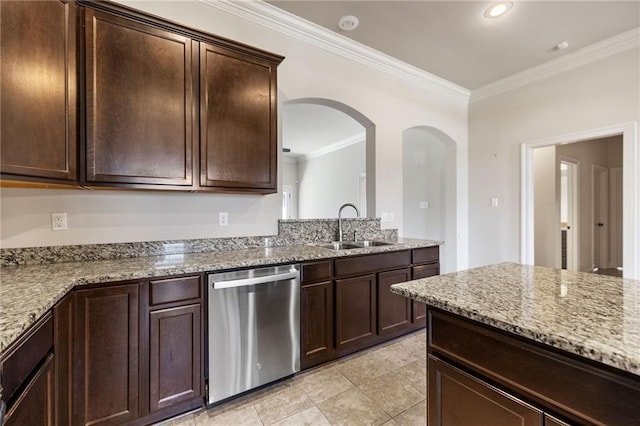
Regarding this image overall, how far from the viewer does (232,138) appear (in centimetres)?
210

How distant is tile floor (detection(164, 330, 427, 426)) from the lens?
1.71m

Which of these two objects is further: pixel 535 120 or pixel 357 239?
pixel 535 120

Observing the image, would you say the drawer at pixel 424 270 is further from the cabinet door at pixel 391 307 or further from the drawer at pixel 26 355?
the drawer at pixel 26 355

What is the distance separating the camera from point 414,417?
1728 millimetres

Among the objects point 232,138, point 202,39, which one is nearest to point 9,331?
point 232,138

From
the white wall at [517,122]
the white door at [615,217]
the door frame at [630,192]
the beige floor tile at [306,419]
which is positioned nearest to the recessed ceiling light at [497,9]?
the white wall at [517,122]

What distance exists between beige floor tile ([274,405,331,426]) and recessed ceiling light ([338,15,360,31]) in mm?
3131

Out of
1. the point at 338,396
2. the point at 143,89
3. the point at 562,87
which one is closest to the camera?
the point at 143,89

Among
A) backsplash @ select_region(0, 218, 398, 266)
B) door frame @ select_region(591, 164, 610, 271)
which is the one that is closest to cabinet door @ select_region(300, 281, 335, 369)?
backsplash @ select_region(0, 218, 398, 266)

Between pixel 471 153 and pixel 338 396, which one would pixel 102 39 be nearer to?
pixel 338 396

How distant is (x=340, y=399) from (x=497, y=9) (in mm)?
3383

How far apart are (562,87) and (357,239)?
10.0 ft

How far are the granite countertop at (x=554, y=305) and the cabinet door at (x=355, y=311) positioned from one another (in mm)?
1052

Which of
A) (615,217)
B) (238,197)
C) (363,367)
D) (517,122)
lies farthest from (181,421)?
(615,217)
